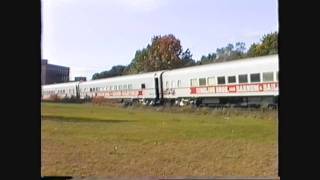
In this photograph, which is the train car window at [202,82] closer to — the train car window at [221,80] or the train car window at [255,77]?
the train car window at [221,80]

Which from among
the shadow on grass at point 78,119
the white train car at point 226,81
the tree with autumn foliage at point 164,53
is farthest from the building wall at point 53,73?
the white train car at point 226,81

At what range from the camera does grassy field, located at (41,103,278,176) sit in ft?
22.9

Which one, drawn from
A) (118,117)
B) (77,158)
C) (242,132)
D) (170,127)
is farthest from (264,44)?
(77,158)

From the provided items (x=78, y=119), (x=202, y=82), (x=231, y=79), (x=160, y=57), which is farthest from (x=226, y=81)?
(x=78, y=119)

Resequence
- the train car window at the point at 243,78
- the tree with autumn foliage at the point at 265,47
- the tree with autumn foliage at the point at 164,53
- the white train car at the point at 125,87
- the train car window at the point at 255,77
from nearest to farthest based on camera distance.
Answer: the tree with autumn foliage at the point at 265,47
the tree with autumn foliage at the point at 164,53
the white train car at the point at 125,87
the train car window at the point at 255,77
the train car window at the point at 243,78

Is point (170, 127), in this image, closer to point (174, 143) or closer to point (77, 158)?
point (174, 143)

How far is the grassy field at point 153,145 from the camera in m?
6.98

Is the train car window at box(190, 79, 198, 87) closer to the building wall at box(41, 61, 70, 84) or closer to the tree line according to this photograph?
the tree line

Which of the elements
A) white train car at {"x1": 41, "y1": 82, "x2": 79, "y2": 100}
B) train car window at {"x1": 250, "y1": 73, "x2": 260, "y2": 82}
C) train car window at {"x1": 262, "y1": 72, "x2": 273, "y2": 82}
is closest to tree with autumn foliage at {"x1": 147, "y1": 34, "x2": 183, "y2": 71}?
white train car at {"x1": 41, "y1": 82, "x2": 79, "y2": 100}

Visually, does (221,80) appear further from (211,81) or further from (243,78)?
(243,78)

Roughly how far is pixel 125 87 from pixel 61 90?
210 cm

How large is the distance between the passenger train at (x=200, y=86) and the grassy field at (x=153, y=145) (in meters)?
0.70
